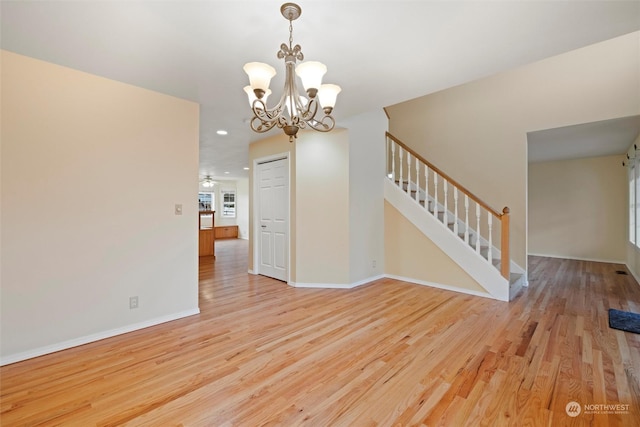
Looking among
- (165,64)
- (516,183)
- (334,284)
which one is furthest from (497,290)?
(165,64)

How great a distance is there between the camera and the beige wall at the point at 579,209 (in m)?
5.90

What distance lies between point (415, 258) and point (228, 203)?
29.2 ft

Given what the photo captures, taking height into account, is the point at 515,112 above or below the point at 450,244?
above

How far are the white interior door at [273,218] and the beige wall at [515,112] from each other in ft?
9.82

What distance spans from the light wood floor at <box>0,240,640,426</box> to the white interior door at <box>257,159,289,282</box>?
1.25 m

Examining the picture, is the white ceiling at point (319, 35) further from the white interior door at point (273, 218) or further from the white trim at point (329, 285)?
the white trim at point (329, 285)

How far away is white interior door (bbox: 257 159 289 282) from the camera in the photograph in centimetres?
441

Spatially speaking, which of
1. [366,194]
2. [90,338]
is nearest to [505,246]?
[366,194]

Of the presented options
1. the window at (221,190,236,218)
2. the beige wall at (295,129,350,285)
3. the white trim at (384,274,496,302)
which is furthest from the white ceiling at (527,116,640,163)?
the window at (221,190,236,218)

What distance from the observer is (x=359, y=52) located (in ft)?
6.88

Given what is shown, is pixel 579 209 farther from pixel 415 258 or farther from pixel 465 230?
pixel 415 258

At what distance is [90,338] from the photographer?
7.98ft

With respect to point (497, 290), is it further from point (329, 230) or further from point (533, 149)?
point (533, 149)

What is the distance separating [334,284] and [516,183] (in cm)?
333
